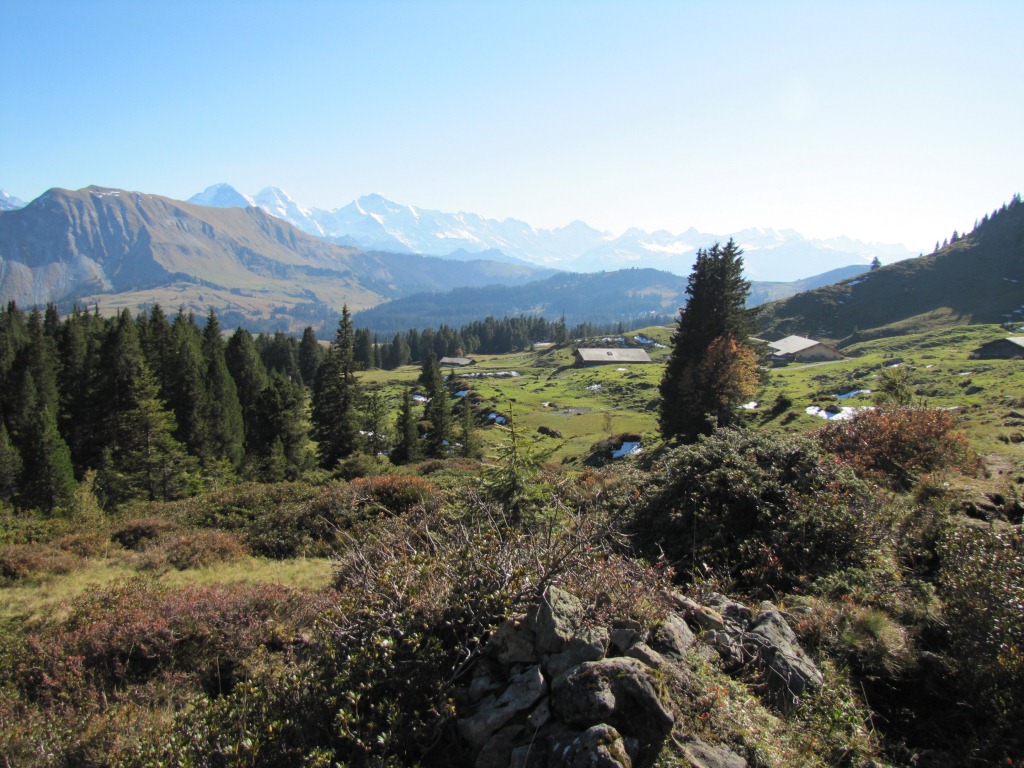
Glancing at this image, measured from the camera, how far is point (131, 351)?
41.0m

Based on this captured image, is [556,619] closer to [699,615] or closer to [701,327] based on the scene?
[699,615]

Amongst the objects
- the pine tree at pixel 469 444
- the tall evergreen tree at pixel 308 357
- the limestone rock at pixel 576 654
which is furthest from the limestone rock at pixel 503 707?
the tall evergreen tree at pixel 308 357

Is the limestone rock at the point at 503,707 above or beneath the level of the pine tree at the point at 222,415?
above

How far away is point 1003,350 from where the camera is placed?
68.1 metres

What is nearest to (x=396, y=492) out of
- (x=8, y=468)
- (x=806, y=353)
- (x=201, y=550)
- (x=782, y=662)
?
(x=201, y=550)

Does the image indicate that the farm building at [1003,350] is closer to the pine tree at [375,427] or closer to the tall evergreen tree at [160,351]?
the pine tree at [375,427]

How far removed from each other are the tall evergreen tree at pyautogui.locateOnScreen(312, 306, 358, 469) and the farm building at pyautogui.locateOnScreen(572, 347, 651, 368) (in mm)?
85446

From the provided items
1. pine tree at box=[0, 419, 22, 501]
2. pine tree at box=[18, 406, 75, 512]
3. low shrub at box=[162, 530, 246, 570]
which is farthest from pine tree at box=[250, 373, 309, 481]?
low shrub at box=[162, 530, 246, 570]

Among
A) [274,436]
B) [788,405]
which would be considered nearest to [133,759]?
[274,436]

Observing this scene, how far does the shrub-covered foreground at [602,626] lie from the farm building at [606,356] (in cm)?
10958

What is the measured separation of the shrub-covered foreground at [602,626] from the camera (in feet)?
17.5

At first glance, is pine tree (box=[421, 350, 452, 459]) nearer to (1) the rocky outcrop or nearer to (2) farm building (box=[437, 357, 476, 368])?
(1) the rocky outcrop

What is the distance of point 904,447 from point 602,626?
13091 mm

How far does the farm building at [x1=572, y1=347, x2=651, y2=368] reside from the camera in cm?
12031
